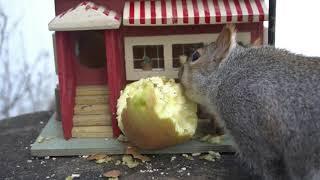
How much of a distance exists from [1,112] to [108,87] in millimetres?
1128

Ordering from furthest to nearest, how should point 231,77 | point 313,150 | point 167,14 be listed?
point 167,14
point 231,77
point 313,150

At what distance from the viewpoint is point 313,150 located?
1.90 meters

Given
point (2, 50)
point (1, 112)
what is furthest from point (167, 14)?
point (1, 112)

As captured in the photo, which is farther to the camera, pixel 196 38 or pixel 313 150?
pixel 196 38

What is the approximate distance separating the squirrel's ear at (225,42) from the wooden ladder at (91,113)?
647mm

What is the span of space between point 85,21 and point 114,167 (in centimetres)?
61

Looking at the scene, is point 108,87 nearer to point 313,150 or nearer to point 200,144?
point 200,144

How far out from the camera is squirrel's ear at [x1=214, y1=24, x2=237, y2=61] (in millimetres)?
2154

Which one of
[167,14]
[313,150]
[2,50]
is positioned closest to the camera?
[313,150]

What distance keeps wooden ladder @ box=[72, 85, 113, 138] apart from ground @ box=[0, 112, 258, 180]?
16 cm

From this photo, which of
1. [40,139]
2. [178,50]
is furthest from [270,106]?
[40,139]

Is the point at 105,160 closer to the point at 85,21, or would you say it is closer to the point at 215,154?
the point at 215,154

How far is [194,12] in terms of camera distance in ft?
7.95

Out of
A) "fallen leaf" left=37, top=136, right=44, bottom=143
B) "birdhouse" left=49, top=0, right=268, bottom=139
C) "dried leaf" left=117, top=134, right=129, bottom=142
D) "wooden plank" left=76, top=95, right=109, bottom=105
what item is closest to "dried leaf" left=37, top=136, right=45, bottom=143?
"fallen leaf" left=37, top=136, right=44, bottom=143
